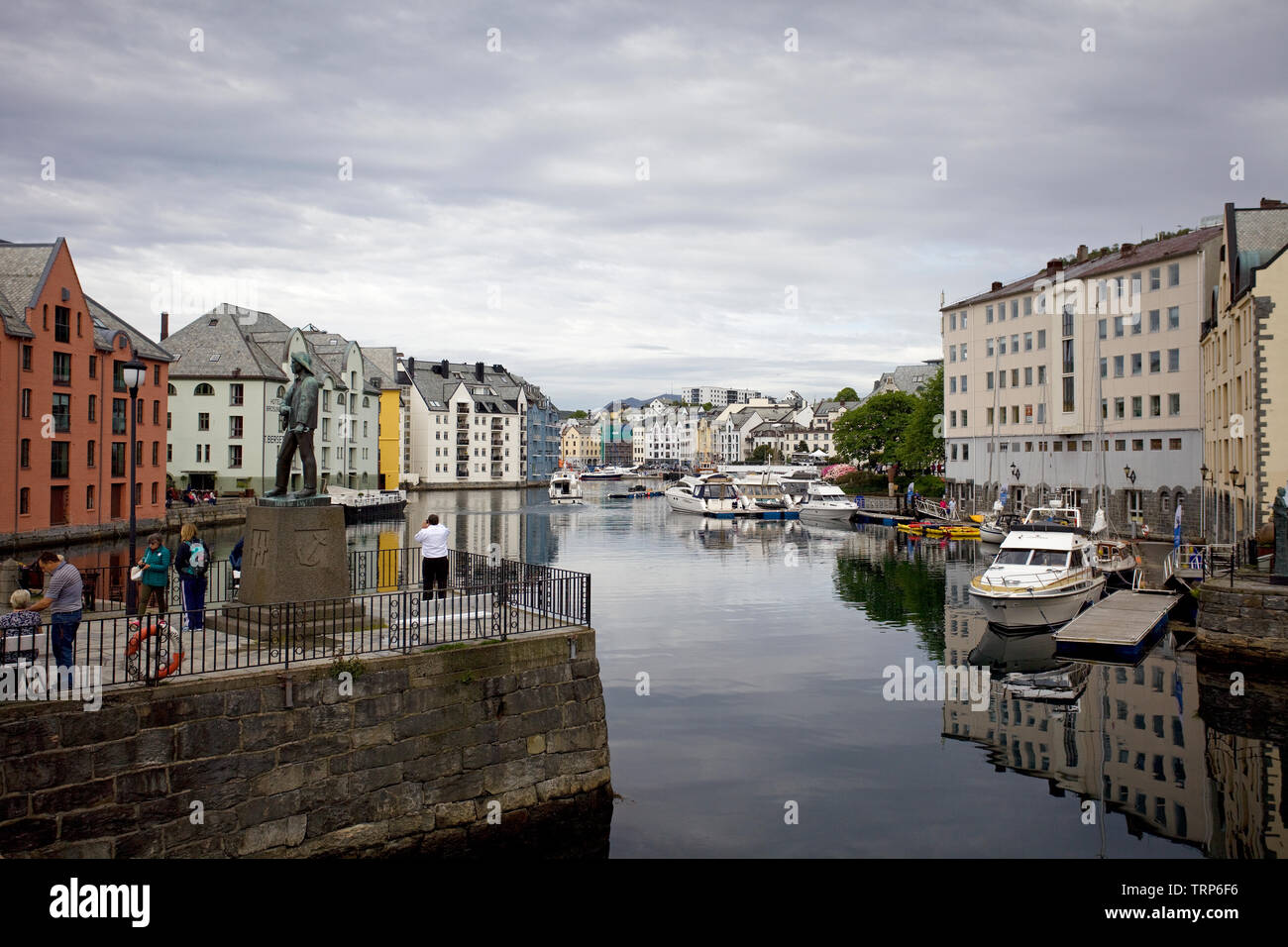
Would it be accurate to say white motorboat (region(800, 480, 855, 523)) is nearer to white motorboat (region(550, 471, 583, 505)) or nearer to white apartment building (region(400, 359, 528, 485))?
white motorboat (region(550, 471, 583, 505))

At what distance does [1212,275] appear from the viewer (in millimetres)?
57531

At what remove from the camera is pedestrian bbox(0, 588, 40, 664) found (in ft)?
37.9

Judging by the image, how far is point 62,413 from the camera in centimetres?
5097

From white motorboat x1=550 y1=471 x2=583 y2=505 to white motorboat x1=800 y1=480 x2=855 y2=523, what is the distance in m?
34.5

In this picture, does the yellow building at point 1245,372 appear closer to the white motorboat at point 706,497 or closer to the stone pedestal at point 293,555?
the stone pedestal at point 293,555

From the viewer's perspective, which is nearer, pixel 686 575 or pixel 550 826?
pixel 550 826

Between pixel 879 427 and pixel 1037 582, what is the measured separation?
276 feet

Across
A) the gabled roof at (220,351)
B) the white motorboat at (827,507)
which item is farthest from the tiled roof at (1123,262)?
the gabled roof at (220,351)

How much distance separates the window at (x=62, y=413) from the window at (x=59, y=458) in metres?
0.81

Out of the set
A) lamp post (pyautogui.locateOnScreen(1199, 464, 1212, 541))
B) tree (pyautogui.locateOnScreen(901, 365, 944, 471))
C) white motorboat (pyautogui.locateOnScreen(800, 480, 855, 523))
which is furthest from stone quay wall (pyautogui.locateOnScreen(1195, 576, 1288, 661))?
tree (pyautogui.locateOnScreen(901, 365, 944, 471))

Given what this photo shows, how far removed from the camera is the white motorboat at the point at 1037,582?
3181 centimetres

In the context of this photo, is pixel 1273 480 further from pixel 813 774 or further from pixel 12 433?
pixel 12 433

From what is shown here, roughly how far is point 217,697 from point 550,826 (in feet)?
17.2
